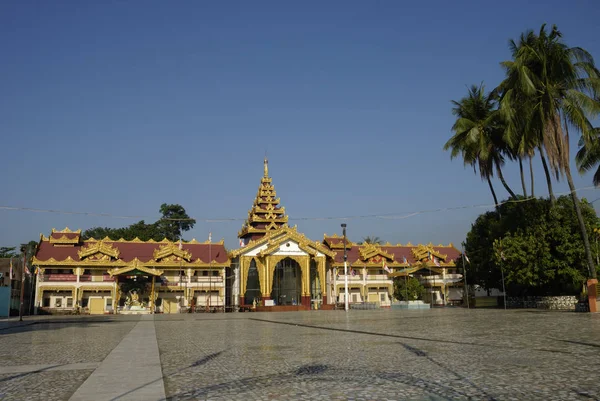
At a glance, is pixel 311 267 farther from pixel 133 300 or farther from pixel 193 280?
pixel 133 300

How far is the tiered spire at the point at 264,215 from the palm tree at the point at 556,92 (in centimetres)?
3689

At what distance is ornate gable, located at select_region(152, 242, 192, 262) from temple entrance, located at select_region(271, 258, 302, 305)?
10.1 m

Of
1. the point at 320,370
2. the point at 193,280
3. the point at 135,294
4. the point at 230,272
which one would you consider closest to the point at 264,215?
the point at 230,272

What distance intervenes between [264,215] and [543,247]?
3811cm

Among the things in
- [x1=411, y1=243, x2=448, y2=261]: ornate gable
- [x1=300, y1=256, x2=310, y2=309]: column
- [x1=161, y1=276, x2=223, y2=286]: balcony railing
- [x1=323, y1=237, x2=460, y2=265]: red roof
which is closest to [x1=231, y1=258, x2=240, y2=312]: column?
[x1=161, y1=276, x2=223, y2=286]: balcony railing

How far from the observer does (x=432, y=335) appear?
15.1 meters

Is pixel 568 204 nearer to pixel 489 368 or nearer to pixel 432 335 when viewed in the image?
pixel 432 335

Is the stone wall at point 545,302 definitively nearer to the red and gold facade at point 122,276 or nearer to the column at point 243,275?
the column at point 243,275

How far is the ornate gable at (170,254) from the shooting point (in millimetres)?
54062

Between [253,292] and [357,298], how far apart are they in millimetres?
12447

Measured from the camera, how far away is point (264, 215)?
2581 inches

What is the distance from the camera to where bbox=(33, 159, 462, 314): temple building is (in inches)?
2019

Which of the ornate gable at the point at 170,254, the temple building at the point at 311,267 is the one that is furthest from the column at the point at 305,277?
the ornate gable at the point at 170,254

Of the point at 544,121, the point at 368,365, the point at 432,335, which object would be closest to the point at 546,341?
the point at 432,335
